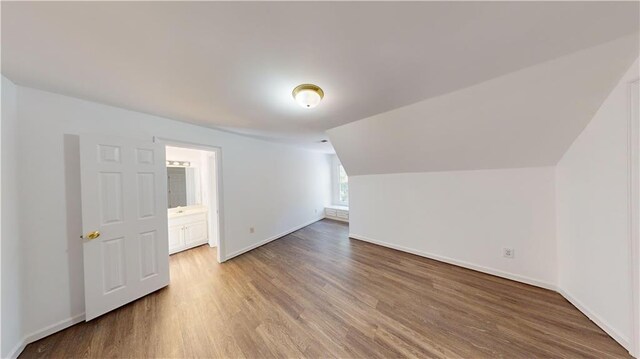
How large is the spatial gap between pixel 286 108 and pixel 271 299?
221cm

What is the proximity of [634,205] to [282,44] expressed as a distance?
9.00 ft

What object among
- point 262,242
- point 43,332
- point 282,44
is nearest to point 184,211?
point 262,242

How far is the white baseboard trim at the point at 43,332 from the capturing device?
1506mm

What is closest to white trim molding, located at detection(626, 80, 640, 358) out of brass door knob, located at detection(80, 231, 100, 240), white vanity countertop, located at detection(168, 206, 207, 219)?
brass door knob, located at detection(80, 231, 100, 240)

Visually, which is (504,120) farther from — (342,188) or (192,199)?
(192,199)

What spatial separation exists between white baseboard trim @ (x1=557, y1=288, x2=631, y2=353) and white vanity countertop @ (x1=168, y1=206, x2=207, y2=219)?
538 centimetres

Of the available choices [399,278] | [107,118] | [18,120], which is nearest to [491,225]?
[399,278]

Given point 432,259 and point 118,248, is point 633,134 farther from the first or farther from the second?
point 118,248

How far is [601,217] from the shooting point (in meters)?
1.62

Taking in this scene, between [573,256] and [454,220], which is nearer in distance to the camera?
[573,256]

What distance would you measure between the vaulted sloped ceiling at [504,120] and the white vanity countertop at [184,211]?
10.2 ft

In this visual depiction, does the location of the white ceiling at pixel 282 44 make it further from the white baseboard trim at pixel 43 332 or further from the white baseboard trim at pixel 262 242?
the white baseboard trim at pixel 262 242

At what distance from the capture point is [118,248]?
2031 mm

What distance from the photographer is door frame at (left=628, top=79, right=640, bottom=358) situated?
1.34m
